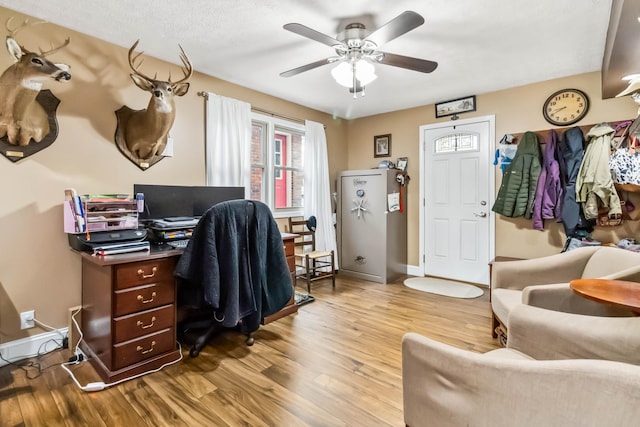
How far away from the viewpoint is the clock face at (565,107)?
10.4 feet

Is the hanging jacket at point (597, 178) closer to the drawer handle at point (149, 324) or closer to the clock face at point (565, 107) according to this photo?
the clock face at point (565, 107)

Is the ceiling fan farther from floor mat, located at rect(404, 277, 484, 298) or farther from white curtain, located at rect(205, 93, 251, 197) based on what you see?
floor mat, located at rect(404, 277, 484, 298)

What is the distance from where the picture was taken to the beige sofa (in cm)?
170

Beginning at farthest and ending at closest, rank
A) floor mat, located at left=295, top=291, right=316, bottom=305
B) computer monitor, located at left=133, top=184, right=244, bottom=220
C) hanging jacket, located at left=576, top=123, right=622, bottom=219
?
floor mat, located at left=295, top=291, right=316, bottom=305 < hanging jacket, located at left=576, top=123, right=622, bottom=219 < computer monitor, located at left=133, top=184, right=244, bottom=220

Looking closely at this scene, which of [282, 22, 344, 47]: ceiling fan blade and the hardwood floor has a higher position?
[282, 22, 344, 47]: ceiling fan blade

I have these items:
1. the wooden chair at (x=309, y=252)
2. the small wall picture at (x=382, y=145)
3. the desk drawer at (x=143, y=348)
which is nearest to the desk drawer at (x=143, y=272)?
the desk drawer at (x=143, y=348)

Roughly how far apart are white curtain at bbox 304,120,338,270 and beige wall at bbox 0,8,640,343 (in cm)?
117

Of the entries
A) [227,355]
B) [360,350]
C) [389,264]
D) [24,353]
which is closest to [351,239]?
[389,264]

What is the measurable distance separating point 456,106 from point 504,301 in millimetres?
2798

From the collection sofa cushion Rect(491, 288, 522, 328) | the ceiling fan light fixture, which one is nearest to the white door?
sofa cushion Rect(491, 288, 522, 328)

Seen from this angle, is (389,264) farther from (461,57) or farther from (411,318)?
(461,57)

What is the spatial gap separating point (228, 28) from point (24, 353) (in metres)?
2.75

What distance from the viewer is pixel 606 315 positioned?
1.61 meters

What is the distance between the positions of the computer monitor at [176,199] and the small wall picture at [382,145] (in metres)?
2.53
